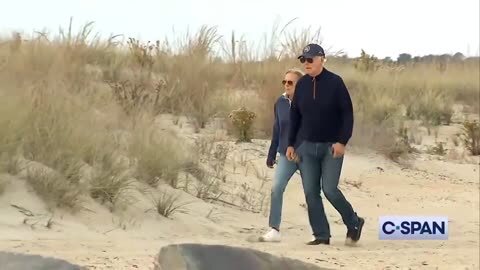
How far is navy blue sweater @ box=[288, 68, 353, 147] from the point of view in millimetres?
7457

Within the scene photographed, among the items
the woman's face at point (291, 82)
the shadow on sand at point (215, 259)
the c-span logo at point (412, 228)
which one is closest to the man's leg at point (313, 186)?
the woman's face at point (291, 82)

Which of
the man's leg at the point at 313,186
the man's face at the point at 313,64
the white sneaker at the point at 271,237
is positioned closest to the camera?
the man's face at the point at 313,64

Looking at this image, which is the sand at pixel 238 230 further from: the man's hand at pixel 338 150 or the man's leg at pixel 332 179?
the man's hand at pixel 338 150

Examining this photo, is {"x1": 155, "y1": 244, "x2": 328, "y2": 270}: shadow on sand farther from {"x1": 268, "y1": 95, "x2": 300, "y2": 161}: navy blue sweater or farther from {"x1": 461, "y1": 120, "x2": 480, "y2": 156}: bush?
{"x1": 461, "y1": 120, "x2": 480, "y2": 156}: bush

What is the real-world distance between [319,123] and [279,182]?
91 centimetres

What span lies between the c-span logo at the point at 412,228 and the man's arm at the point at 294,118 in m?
1.95

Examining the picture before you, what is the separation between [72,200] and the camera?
8016 mm

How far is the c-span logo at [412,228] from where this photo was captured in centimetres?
924

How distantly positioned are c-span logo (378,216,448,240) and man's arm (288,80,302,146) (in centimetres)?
195

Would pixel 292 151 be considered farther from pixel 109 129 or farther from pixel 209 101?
pixel 209 101

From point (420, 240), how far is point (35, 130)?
4.01 metres

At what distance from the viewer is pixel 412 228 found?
9500 millimetres

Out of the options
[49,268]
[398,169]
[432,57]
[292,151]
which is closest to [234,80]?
[398,169]

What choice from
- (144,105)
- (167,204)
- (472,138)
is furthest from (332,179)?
(472,138)
